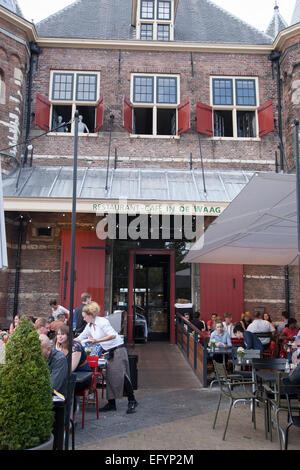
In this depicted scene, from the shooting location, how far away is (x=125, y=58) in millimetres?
12688

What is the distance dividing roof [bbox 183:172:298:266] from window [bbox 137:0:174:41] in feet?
27.8

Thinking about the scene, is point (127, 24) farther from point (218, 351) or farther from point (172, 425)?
point (172, 425)

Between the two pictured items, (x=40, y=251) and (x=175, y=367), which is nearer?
(x=175, y=367)

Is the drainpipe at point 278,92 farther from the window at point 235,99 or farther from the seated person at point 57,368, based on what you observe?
the seated person at point 57,368

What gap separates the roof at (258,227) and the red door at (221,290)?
219 cm

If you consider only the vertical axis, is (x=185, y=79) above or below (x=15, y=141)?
above

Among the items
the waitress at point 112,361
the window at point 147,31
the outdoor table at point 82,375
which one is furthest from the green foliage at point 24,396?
the window at point 147,31

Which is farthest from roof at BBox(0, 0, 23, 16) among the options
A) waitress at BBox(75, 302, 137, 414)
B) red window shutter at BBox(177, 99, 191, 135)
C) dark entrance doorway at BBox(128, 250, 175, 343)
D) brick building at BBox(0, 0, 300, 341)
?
waitress at BBox(75, 302, 137, 414)

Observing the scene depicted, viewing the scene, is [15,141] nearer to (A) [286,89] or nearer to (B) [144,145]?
(B) [144,145]

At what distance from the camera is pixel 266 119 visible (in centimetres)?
1230

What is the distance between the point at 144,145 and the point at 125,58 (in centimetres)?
299

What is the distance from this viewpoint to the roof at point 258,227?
4601 millimetres
